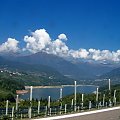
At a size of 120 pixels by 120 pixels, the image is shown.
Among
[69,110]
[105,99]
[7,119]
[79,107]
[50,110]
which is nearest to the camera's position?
[7,119]

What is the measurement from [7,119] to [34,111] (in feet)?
26.2

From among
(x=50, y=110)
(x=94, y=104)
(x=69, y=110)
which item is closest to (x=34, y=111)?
(x=50, y=110)

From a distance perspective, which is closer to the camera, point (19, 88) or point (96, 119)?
point (96, 119)

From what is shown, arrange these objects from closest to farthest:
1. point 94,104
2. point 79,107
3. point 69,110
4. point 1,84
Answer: point 69,110, point 79,107, point 94,104, point 1,84

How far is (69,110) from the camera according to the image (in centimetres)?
3416

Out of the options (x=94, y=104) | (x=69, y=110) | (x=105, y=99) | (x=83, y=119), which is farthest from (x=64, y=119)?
(x=105, y=99)

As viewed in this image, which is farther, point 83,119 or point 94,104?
point 94,104

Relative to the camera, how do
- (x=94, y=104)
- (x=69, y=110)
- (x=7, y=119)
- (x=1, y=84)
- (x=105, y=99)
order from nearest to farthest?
1. (x=7, y=119)
2. (x=69, y=110)
3. (x=94, y=104)
4. (x=105, y=99)
5. (x=1, y=84)

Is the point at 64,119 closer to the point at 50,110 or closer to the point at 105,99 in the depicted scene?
the point at 50,110

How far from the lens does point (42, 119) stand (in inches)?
975

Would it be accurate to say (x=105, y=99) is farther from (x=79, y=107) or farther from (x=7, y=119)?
(x=7, y=119)

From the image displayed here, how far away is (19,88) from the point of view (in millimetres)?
189125

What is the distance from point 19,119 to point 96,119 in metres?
5.17

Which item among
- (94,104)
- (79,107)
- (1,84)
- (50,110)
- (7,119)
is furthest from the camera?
(1,84)
